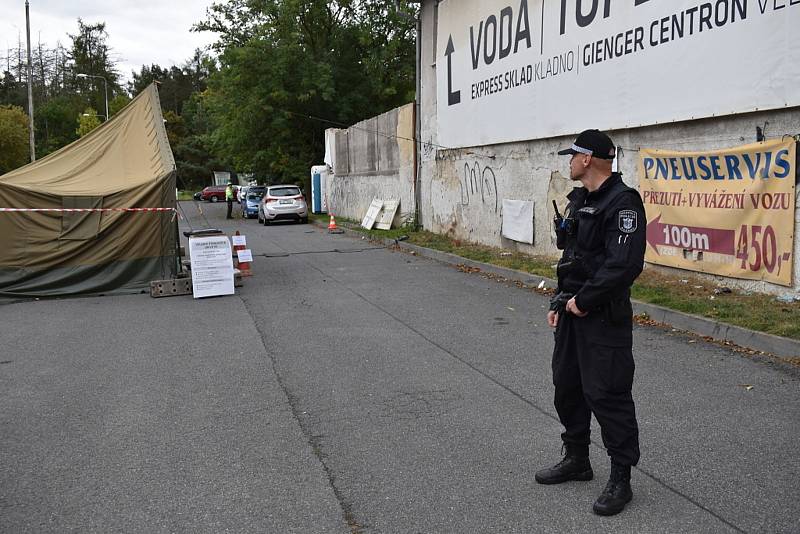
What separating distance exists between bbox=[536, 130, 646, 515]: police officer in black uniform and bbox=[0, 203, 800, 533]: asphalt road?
0.39 metres

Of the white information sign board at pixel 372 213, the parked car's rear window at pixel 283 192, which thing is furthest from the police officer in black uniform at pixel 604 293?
the parked car's rear window at pixel 283 192

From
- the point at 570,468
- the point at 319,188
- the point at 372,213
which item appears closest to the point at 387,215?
the point at 372,213

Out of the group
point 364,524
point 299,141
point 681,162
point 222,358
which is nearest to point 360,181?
point 299,141

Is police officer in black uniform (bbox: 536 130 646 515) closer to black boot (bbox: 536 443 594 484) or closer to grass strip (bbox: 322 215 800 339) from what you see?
black boot (bbox: 536 443 594 484)

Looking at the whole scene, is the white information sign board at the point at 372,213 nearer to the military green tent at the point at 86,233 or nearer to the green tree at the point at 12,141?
the military green tent at the point at 86,233

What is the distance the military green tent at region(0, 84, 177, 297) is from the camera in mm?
12516

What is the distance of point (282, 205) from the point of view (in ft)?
98.6

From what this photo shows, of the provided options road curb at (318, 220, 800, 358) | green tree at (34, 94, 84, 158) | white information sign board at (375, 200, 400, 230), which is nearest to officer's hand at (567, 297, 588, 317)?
road curb at (318, 220, 800, 358)

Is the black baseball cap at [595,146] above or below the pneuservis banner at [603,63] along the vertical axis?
below

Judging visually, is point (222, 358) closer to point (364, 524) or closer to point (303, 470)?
point (303, 470)

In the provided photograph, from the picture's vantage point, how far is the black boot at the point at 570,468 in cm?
421

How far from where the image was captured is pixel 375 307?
34.7 ft

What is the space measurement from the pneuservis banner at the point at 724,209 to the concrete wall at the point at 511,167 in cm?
17

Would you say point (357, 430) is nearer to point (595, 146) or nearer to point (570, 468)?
point (570, 468)
